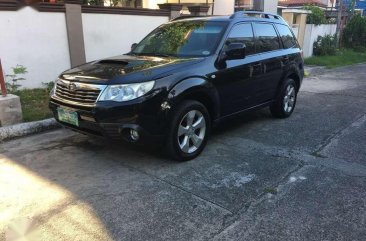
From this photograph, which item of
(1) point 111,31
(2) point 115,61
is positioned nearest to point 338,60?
(1) point 111,31

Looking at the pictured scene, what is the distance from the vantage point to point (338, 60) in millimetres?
15969

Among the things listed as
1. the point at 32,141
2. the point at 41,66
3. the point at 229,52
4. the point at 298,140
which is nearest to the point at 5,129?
the point at 32,141

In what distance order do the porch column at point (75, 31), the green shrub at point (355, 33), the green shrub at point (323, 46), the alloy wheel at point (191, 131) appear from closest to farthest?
the alloy wheel at point (191, 131), the porch column at point (75, 31), the green shrub at point (323, 46), the green shrub at point (355, 33)

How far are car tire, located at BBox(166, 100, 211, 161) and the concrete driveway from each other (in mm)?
151

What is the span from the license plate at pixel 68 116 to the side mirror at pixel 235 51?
6.70 ft

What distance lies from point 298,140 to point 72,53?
5.10 meters

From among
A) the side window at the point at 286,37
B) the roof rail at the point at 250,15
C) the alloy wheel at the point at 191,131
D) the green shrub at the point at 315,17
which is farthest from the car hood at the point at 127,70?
the green shrub at the point at 315,17

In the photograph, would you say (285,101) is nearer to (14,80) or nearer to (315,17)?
(14,80)

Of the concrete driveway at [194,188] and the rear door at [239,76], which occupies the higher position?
the rear door at [239,76]

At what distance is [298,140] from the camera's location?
17.5 ft

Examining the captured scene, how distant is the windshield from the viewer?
4.85 metres

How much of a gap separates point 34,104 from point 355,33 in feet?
63.7

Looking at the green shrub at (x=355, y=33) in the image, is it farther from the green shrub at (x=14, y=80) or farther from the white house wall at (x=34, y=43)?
the green shrub at (x=14, y=80)

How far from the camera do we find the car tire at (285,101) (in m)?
6.22
